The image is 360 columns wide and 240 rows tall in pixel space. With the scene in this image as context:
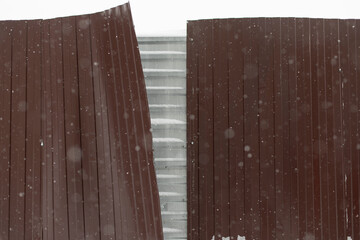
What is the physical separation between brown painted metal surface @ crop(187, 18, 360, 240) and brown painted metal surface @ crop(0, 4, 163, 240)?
44cm

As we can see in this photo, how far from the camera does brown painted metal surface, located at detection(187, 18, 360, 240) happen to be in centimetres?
319

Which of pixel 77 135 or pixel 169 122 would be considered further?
pixel 169 122

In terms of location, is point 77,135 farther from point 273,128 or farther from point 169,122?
point 273,128

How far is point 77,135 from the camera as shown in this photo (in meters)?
3.14

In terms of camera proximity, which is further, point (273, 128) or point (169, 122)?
point (169, 122)

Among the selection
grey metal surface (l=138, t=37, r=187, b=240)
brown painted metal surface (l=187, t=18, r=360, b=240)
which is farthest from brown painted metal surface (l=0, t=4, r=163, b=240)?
brown painted metal surface (l=187, t=18, r=360, b=240)

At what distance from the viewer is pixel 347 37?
3.28m

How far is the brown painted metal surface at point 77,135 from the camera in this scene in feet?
10.2

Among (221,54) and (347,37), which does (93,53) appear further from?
(347,37)

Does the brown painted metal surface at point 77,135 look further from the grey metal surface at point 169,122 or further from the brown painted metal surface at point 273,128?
the brown painted metal surface at point 273,128

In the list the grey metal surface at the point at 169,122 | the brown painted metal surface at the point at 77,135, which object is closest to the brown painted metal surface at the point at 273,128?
the grey metal surface at the point at 169,122

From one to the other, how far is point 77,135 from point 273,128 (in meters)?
1.52

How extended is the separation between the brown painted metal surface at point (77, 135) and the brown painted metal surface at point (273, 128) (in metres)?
0.44

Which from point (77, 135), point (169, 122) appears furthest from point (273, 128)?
point (77, 135)
